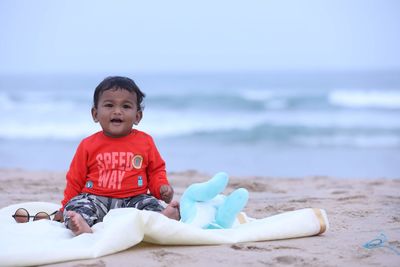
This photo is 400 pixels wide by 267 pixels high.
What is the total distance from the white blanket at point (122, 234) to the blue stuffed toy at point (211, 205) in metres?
0.12

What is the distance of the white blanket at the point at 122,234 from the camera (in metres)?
2.95

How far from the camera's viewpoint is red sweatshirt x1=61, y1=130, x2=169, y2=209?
12.4 ft

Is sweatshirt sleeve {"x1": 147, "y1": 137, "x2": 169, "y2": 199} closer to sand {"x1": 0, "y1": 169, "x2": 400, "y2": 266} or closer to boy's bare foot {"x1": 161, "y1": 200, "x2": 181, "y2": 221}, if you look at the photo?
boy's bare foot {"x1": 161, "y1": 200, "x2": 181, "y2": 221}

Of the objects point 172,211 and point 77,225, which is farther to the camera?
point 172,211

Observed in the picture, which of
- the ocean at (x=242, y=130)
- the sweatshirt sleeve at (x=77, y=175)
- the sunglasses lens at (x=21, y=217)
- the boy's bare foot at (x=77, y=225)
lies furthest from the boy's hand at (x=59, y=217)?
the ocean at (x=242, y=130)

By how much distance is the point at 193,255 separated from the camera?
3.09 m

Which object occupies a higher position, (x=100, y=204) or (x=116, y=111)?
Answer: (x=116, y=111)

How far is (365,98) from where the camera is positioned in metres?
21.3

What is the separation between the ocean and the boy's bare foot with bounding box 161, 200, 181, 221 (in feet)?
16.6

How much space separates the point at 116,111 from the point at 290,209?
5.52 ft

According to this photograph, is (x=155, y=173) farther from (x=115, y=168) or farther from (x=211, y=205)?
(x=211, y=205)

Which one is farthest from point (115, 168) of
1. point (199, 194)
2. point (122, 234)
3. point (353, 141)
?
point (353, 141)

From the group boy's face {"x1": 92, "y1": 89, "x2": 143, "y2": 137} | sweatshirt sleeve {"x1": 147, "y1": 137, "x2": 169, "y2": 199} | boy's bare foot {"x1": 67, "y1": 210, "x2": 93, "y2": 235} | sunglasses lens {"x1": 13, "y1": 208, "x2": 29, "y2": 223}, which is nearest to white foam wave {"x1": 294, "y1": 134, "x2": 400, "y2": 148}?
sweatshirt sleeve {"x1": 147, "y1": 137, "x2": 169, "y2": 199}

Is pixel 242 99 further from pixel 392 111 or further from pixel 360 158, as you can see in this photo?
pixel 360 158
